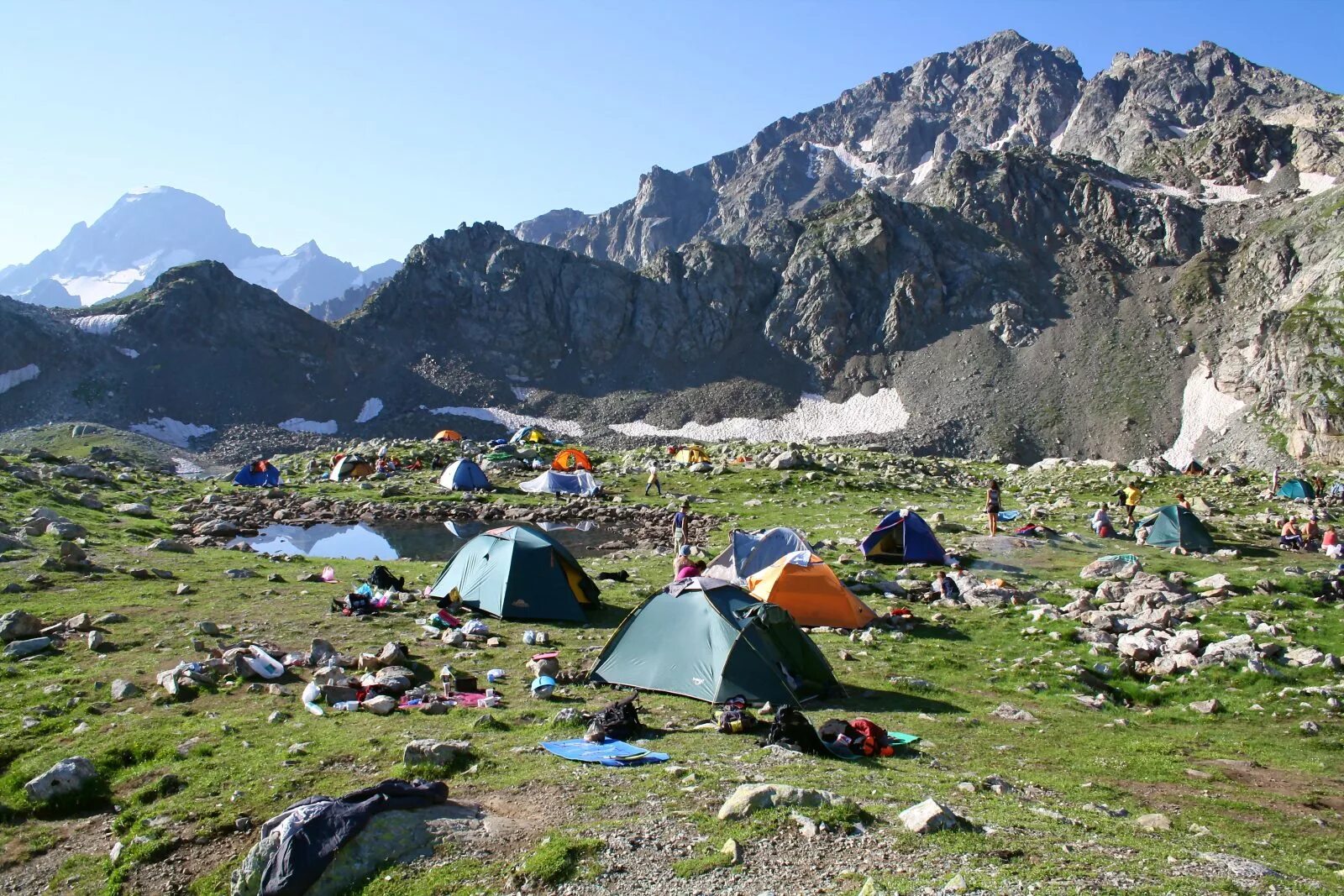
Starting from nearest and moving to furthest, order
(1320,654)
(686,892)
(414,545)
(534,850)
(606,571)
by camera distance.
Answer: (686,892)
(534,850)
(1320,654)
(606,571)
(414,545)

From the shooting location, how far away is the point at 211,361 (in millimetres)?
107000

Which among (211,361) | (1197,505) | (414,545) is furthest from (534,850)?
(211,361)

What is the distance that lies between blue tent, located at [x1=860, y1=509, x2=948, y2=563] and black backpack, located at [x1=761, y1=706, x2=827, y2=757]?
1511 centimetres

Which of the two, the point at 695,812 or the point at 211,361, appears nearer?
the point at 695,812

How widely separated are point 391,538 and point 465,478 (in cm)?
971

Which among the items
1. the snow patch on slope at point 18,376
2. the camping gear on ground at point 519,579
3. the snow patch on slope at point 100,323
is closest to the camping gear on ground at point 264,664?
the camping gear on ground at point 519,579

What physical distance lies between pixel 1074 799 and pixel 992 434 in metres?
87.3

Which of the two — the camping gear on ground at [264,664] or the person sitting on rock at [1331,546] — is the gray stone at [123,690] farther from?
the person sitting on rock at [1331,546]

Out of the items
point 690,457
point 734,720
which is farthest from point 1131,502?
point 734,720

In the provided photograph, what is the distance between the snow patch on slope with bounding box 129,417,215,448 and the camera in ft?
306

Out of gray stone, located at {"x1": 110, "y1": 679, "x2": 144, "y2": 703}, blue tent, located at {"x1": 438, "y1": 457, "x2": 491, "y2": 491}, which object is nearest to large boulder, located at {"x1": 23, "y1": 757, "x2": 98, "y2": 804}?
gray stone, located at {"x1": 110, "y1": 679, "x2": 144, "y2": 703}

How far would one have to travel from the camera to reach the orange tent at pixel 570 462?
4994 centimetres

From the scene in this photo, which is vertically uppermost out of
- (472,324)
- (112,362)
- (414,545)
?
(472,324)

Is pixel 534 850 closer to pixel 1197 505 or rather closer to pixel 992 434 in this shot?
pixel 1197 505
